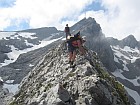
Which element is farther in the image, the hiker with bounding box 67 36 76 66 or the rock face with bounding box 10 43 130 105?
the hiker with bounding box 67 36 76 66

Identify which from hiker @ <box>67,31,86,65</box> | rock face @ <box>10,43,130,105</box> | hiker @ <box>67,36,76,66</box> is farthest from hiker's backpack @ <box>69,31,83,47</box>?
rock face @ <box>10,43,130,105</box>

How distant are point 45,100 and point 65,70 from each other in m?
5.68

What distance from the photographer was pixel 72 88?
22.9m

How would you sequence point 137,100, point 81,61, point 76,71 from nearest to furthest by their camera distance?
point 76,71, point 81,61, point 137,100

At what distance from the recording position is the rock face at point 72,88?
840 inches

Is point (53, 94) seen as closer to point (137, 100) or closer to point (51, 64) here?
point (51, 64)

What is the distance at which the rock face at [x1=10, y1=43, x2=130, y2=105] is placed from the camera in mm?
21328

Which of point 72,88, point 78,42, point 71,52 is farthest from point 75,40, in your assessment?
point 72,88

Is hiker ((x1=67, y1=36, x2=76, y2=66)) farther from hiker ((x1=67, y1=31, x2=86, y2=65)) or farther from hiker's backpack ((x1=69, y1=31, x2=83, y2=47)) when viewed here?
hiker's backpack ((x1=69, y1=31, x2=83, y2=47))

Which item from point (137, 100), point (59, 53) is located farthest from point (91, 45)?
point (59, 53)

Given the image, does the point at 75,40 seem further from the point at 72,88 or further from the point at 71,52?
the point at 72,88

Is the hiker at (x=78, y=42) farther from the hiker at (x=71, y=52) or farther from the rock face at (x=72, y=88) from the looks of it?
the rock face at (x=72, y=88)

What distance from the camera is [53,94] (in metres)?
21.3

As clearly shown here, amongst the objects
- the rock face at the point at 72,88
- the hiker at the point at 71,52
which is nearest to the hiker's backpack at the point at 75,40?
the hiker at the point at 71,52
